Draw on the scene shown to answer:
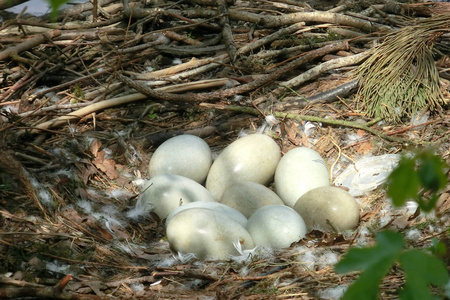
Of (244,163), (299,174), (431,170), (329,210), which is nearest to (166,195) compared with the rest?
(244,163)

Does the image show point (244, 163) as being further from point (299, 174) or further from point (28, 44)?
point (28, 44)

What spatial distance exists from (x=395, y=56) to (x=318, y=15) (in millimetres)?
1029

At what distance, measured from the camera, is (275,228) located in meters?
3.11

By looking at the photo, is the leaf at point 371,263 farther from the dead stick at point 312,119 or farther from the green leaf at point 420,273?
the dead stick at point 312,119

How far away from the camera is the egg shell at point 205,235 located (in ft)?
9.63

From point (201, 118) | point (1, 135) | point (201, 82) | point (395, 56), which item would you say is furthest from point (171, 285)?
point (395, 56)

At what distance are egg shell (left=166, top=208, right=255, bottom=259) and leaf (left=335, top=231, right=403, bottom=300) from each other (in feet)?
7.03

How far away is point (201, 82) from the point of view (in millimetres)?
4504

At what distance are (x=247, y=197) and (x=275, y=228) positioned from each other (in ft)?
1.42

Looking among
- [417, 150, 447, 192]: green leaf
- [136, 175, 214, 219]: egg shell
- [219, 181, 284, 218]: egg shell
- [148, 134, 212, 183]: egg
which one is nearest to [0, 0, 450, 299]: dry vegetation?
[136, 175, 214, 219]: egg shell

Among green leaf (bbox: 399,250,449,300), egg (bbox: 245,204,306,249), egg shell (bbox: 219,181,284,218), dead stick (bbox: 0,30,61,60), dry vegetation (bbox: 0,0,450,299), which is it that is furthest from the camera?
dead stick (bbox: 0,30,61,60)

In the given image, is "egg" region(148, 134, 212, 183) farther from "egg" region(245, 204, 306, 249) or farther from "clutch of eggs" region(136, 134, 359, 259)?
"egg" region(245, 204, 306, 249)

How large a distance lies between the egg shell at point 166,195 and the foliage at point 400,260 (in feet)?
8.86

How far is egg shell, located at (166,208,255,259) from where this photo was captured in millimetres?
2936
